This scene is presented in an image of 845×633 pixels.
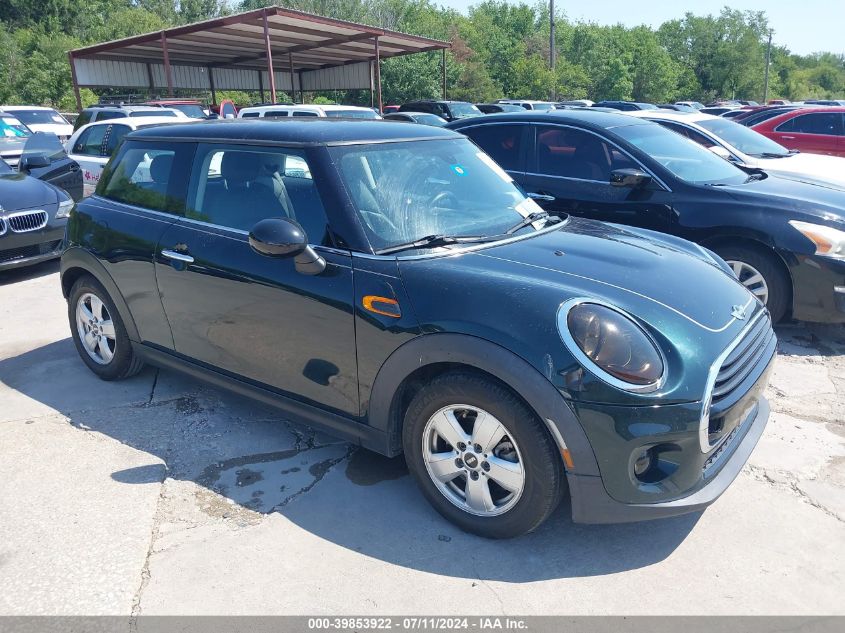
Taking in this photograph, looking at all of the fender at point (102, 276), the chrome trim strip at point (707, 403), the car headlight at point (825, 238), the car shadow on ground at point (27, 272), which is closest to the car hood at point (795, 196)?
the car headlight at point (825, 238)

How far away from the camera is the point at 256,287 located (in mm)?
3328

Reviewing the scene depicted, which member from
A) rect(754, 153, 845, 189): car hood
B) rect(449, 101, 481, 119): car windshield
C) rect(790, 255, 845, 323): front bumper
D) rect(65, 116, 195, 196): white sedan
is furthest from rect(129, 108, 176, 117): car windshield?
rect(790, 255, 845, 323): front bumper

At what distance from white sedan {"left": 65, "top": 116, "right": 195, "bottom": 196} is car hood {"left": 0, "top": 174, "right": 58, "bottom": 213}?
1.36 meters

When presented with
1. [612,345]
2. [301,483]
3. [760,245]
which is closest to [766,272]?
[760,245]

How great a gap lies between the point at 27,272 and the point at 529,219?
6758mm

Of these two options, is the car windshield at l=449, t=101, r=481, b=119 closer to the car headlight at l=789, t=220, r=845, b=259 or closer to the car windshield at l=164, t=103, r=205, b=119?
the car windshield at l=164, t=103, r=205, b=119

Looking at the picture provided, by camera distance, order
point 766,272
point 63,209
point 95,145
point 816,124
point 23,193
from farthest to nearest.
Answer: point 816,124, point 95,145, point 63,209, point 23,193, point 766,272

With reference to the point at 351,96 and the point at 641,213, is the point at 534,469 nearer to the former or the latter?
the point at 641,213

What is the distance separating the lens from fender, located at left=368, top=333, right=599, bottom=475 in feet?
8.10

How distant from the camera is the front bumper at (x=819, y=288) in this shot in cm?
486

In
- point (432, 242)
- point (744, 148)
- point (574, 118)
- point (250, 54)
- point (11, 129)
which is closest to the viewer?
point (432, 242)

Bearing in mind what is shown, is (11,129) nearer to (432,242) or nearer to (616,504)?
(432,242)
